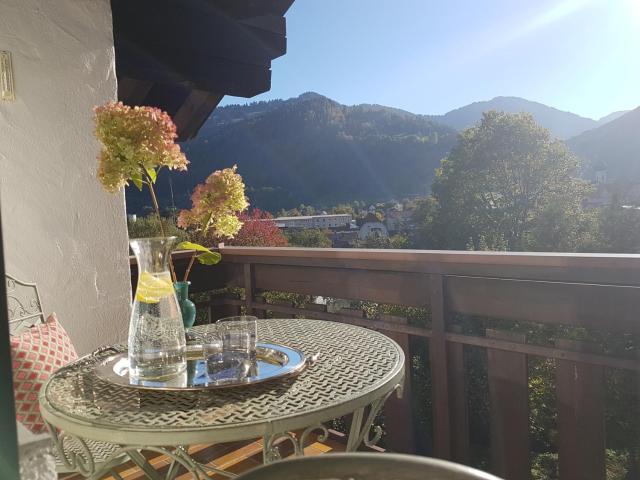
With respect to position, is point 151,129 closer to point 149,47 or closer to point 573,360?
point 573,360

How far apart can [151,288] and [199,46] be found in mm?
2298

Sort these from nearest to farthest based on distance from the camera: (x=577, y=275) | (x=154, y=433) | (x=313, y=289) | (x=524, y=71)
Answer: (x=154, y=433) → (x=577, y=275) → (x=313, y=289) → (x=524, y=71)

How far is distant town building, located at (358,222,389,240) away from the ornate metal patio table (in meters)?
3.10

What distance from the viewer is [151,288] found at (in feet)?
3.69

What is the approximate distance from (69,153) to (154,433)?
5.78 ft

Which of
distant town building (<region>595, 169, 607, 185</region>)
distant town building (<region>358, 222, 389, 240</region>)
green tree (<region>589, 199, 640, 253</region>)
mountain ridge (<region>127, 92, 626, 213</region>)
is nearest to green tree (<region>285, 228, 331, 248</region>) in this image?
distant town building (<region>358, 222, 389, 240</region>)

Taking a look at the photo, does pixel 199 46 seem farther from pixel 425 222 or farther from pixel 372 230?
pixel 425 222

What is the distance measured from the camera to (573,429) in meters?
1.58

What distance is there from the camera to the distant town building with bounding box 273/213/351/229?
482 cm

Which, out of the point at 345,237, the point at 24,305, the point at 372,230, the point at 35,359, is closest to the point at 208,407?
the point at 35,359

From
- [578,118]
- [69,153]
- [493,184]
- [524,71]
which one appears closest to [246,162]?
[493,184]

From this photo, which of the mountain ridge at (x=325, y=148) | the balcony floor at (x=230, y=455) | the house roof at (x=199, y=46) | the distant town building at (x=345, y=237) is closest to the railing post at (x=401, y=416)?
the balcony floor at (x=230, y=455)

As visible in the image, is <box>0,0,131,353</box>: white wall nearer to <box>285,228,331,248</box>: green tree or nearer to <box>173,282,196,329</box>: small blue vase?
<box>173,282,196,329</box>: small blue vase

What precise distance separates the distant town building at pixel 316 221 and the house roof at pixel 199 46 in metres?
1.72
